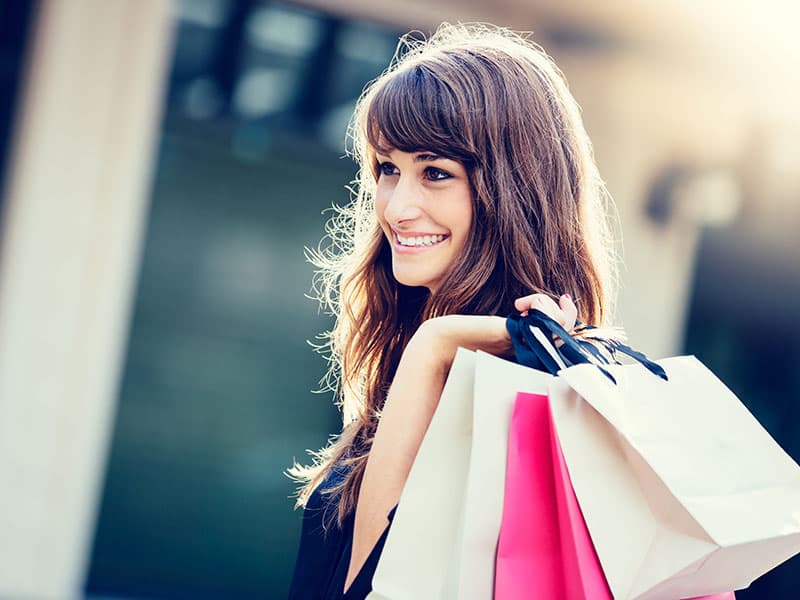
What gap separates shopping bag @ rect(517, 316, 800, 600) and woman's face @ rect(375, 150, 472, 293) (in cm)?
46

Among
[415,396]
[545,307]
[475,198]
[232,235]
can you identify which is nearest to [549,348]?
[545,307]

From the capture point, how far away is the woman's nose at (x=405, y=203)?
5.55ft

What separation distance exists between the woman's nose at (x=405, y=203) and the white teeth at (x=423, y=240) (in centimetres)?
4

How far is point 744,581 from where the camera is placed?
132 centimetres

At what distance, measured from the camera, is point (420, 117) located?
1.68 metres

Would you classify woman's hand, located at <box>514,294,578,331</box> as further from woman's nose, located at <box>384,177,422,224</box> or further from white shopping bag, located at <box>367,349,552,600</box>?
woman's nose, located at <box>384,177,422,224</box>

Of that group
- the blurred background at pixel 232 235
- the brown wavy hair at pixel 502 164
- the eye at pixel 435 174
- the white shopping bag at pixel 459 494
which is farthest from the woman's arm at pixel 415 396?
the blurred background at pixel 232 235

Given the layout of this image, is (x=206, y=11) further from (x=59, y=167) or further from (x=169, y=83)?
(x=59, y=167)

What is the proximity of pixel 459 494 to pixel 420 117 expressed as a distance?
2.19 ft

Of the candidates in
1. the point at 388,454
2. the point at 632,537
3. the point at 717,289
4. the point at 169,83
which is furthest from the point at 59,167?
the point at 632,537

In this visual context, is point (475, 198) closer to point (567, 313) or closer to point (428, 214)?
point (428, 214)

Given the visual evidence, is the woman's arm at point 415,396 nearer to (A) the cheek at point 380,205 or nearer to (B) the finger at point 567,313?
(B) the finger at point 567,313

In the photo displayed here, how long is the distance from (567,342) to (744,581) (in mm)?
377

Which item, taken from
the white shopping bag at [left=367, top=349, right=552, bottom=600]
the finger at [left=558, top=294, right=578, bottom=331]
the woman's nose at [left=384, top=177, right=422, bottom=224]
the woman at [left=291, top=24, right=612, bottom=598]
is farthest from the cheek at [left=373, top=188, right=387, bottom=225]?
the white shopping bag at [left=367, top=349, right=552, bottom=600]
